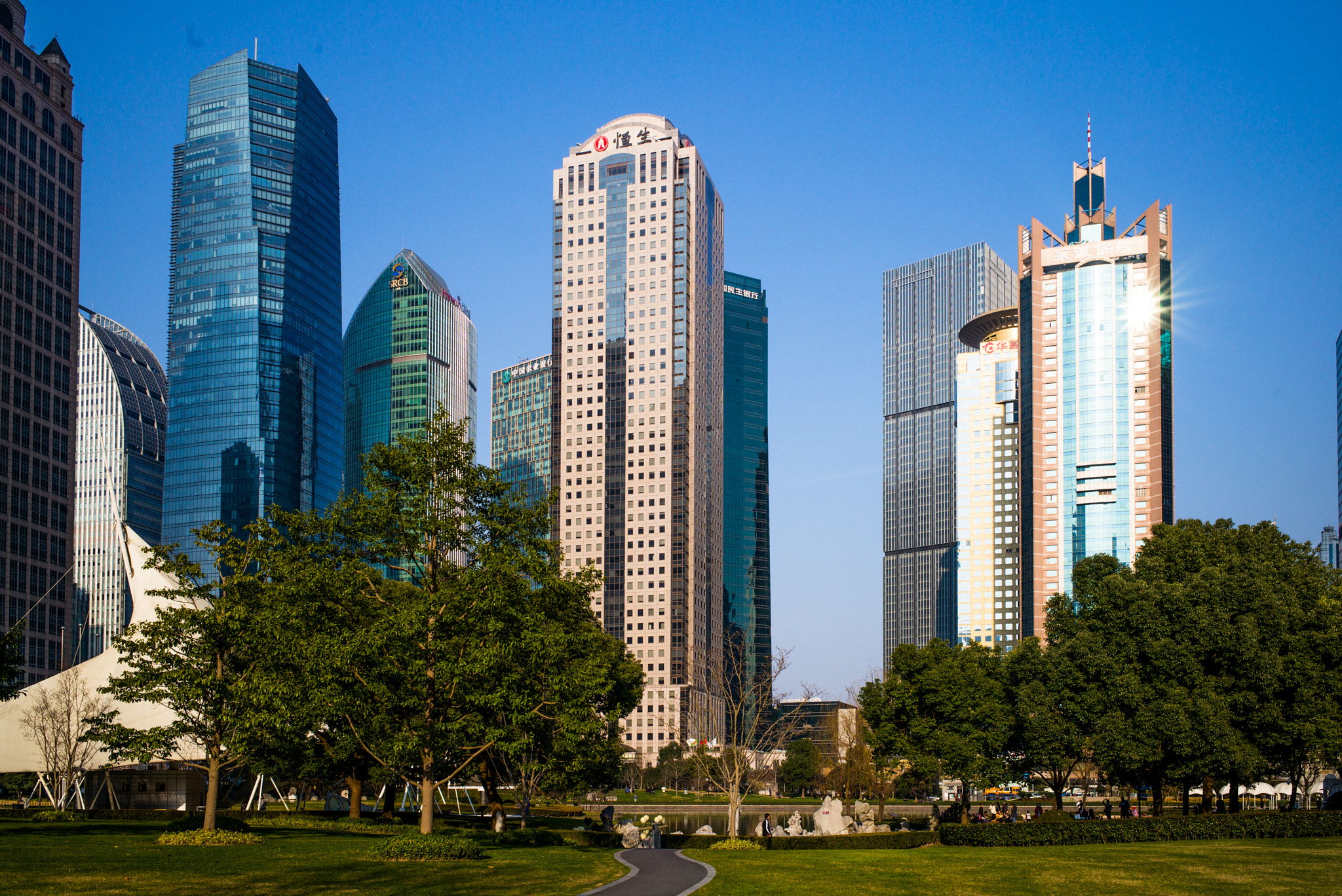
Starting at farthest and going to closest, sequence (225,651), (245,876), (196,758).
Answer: (196,758), (225,651), (245,876)

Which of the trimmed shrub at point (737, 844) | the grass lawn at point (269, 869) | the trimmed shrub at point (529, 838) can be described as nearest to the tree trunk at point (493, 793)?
the trimmed shrub at point (529, 838)

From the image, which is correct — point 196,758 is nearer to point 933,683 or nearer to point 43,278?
point 933,683

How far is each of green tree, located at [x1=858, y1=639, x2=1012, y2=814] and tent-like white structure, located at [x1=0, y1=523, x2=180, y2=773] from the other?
41911 mm

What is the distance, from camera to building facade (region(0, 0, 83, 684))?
137 metres

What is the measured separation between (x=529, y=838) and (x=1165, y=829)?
1018 inches

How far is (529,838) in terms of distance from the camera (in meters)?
46.5

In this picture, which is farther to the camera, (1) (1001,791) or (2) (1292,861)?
(1) (1001,791)

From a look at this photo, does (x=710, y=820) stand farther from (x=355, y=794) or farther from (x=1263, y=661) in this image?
(x=1263, y=661)

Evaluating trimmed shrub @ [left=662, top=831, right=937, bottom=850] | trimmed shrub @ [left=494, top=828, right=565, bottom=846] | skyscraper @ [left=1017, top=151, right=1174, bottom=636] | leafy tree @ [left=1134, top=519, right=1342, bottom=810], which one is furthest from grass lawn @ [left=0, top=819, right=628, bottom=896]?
skyscraper @ [left=1017, top=151, right=1174, bottom=636]

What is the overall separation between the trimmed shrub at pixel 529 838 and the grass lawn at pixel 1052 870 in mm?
6717

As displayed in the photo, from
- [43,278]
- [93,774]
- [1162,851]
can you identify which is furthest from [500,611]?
[43,278]

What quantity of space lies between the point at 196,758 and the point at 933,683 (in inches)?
1646

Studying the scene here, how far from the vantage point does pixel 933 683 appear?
213 ft

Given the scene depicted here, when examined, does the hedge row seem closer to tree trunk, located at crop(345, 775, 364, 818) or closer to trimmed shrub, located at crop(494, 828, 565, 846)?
trimmed shrub, located at crop(494, 828, 565, 846)
